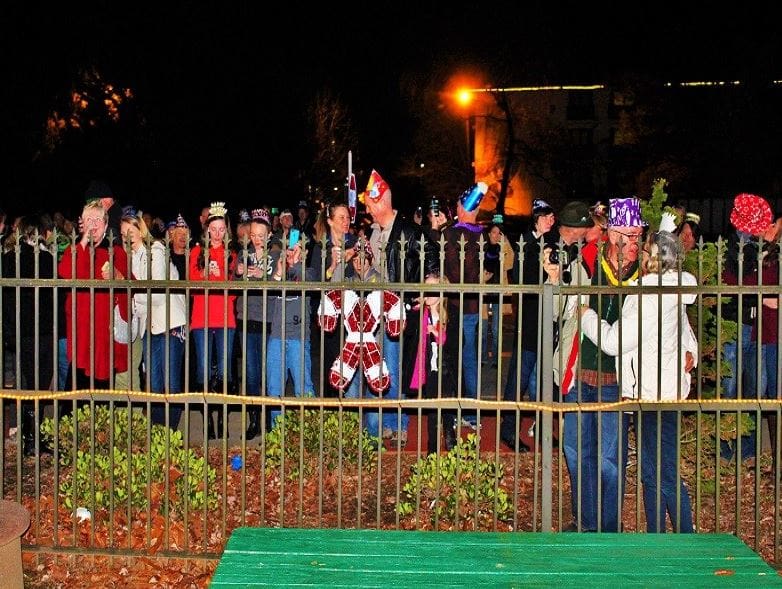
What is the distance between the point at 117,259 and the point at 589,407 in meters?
3.99

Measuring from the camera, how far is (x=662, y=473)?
21.1ft

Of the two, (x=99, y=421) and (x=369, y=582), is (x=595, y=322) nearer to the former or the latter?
(x=369, y=582)

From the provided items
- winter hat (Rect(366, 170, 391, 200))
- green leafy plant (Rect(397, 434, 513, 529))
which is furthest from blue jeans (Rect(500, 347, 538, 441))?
green leafy plant (Rect(397, 434, 513, 529))

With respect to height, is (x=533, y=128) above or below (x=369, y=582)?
above

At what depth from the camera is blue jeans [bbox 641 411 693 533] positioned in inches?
247

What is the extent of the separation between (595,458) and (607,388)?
593 mm

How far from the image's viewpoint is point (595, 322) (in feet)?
20.7

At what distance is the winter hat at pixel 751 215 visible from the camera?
28.1 ft

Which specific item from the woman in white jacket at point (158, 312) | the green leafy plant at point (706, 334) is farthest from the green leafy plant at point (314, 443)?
the green leafy plant at point (706, 334)

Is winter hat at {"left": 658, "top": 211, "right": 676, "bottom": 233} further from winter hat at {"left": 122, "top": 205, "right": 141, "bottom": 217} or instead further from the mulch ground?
winter hat at {"left": 122, "top": 205, "right": 141, "bottom": 217}

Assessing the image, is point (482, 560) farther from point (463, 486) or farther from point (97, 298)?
point (97, 298)

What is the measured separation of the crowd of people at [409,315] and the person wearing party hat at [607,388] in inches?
0.5

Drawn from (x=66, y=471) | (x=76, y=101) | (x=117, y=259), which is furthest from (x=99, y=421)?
(x=76, y=101)

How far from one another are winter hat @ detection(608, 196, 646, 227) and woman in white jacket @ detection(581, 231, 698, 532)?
1.12 feet
